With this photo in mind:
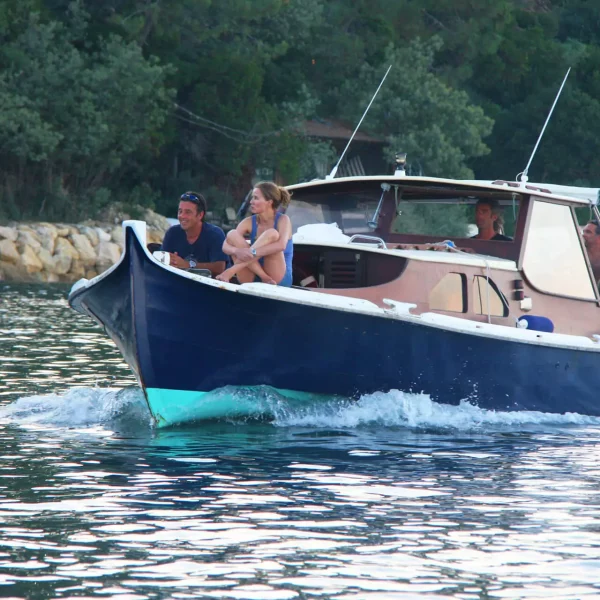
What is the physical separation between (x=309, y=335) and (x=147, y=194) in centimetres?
3330

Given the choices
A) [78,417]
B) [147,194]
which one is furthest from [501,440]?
[147,194]

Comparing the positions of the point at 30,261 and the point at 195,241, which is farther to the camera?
the point at 30,261

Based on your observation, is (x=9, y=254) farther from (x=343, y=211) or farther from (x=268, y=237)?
(x=268, y=237)

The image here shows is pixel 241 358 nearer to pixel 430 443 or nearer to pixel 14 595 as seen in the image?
pixel 430 443

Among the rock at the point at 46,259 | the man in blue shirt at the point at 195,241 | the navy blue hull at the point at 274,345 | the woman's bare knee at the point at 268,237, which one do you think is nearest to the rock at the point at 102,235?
the rock at the point at 46,259

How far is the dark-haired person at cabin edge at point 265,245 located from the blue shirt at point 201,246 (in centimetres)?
54

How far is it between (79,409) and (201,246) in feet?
5.50

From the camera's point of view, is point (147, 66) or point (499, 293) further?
point (147, 66)

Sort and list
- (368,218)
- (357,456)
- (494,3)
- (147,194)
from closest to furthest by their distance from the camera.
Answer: (357,456)
(368,218)
(147,194)
(494,3)

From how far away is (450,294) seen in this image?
1182 centimetres

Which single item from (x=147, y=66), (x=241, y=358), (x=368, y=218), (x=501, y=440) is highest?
(x=147, y=66)

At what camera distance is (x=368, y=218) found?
13.3 meters

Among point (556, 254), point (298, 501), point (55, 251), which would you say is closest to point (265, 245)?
point (556, 254)

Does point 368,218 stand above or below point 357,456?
above
